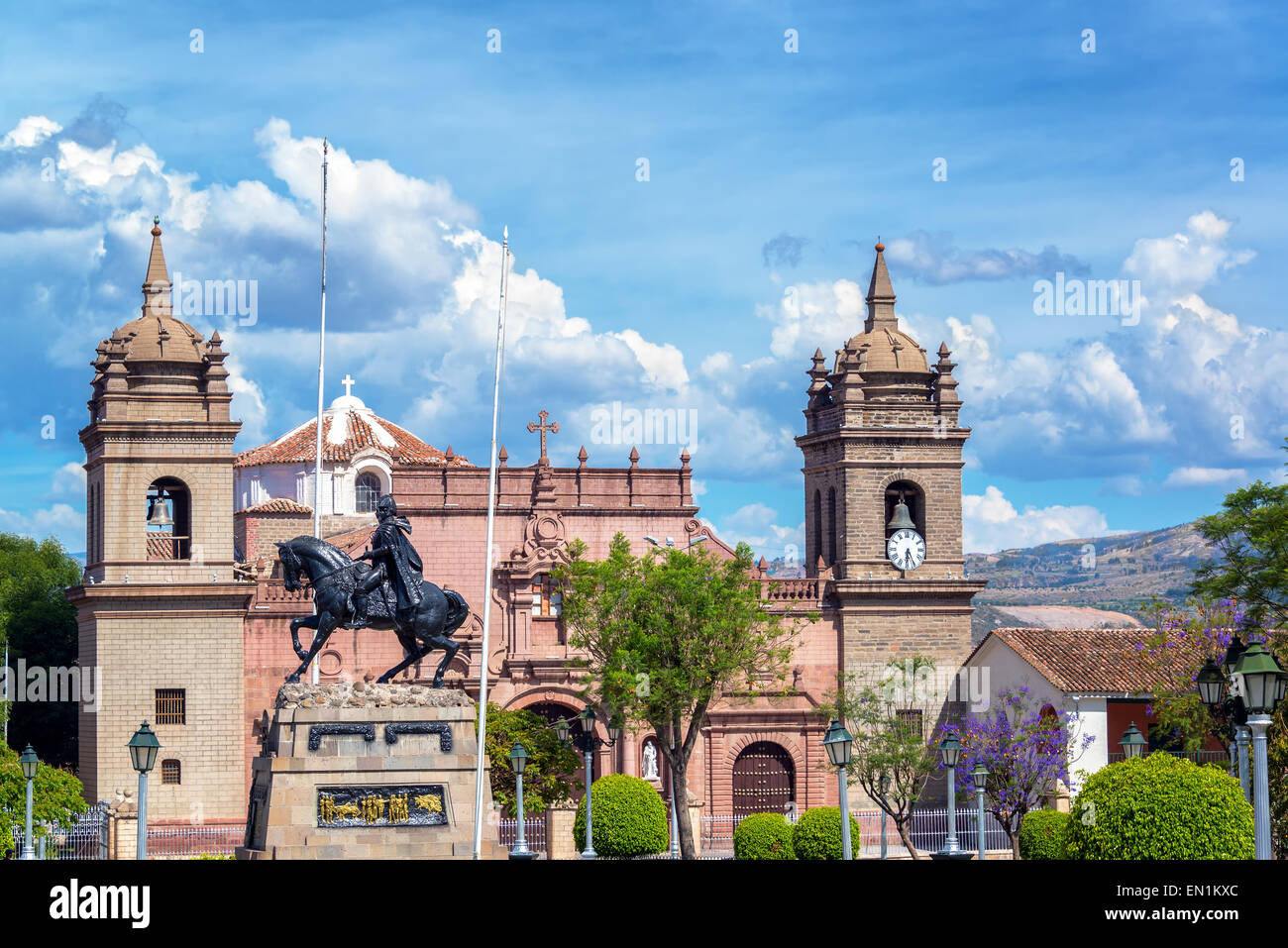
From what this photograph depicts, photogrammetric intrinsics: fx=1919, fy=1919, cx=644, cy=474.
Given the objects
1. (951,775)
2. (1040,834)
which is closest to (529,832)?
(1040,834)

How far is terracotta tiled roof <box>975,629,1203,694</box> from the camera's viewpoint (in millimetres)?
51969

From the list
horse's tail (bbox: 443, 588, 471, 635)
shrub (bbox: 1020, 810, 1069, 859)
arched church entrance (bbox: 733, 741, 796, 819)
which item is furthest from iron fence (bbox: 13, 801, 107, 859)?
shrub (bbox: 1020, 810, 1069, 859)

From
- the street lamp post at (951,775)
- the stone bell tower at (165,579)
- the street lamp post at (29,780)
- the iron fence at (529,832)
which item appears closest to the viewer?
the street lamp post at (29,780)

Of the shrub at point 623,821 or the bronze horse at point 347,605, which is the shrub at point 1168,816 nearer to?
the bronze horse at point 347,605

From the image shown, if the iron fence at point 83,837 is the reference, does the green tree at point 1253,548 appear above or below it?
above

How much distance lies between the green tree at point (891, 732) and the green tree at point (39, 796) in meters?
17.6

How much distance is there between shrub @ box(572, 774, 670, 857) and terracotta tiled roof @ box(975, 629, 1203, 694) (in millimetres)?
13374

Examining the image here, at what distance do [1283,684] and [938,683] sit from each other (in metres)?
34.6

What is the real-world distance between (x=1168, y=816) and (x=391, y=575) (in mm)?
12453

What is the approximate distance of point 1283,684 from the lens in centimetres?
2091

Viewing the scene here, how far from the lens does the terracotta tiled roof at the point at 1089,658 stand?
171 ft

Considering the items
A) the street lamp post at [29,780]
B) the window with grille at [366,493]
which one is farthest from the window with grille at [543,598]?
the street lamp post at [29,780]

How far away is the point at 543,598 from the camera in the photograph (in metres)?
55.1
